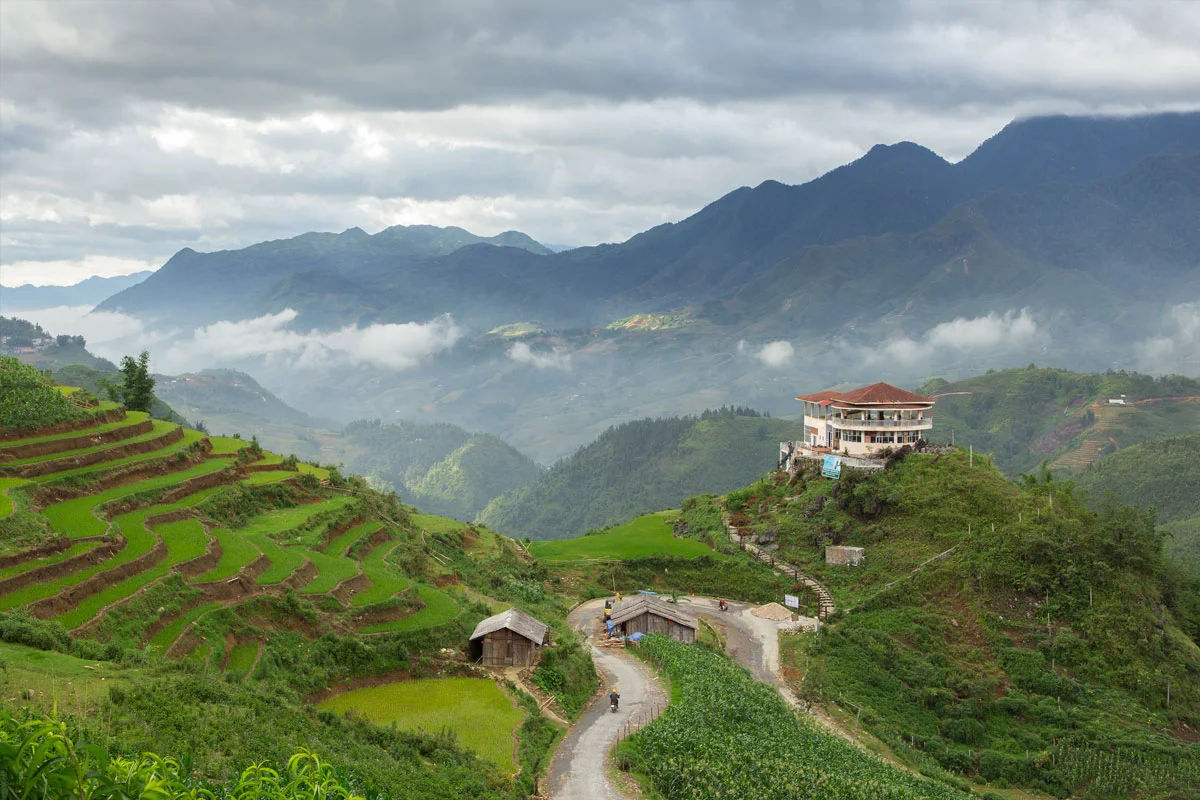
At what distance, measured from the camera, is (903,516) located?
54.2 metres

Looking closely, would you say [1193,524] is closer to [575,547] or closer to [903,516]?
[903,516]

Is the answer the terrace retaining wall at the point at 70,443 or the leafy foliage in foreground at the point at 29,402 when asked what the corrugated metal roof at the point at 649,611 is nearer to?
the terrace retaining wall at the point at 70,443

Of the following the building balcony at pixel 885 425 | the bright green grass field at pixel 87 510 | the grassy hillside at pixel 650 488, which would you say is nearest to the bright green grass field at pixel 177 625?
the bright green grass field at pixel 87 510

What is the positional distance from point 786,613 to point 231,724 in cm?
3665

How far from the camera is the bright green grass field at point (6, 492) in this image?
83.9 ft

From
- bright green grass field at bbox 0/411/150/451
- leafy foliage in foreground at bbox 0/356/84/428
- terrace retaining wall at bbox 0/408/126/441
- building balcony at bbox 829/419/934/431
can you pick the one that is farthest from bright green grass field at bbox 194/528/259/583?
building balcony at bbox 829/419/934/431

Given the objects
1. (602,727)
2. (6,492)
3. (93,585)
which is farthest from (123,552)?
(602,727)

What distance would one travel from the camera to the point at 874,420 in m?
61.7

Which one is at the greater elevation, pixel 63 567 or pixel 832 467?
pixel 63 567

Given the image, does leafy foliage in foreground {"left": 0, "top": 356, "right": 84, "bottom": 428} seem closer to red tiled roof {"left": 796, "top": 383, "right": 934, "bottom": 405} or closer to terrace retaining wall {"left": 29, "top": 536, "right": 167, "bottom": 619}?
terrace retaining wall {"left": 29, "top": 536, "right": 167, "bottom": 619}

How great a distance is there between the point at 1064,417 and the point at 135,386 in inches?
6935

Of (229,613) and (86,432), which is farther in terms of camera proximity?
(86,432)

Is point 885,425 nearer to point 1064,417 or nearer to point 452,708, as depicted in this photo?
point 452,708

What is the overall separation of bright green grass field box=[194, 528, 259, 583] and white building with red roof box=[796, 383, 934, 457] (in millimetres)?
41838
